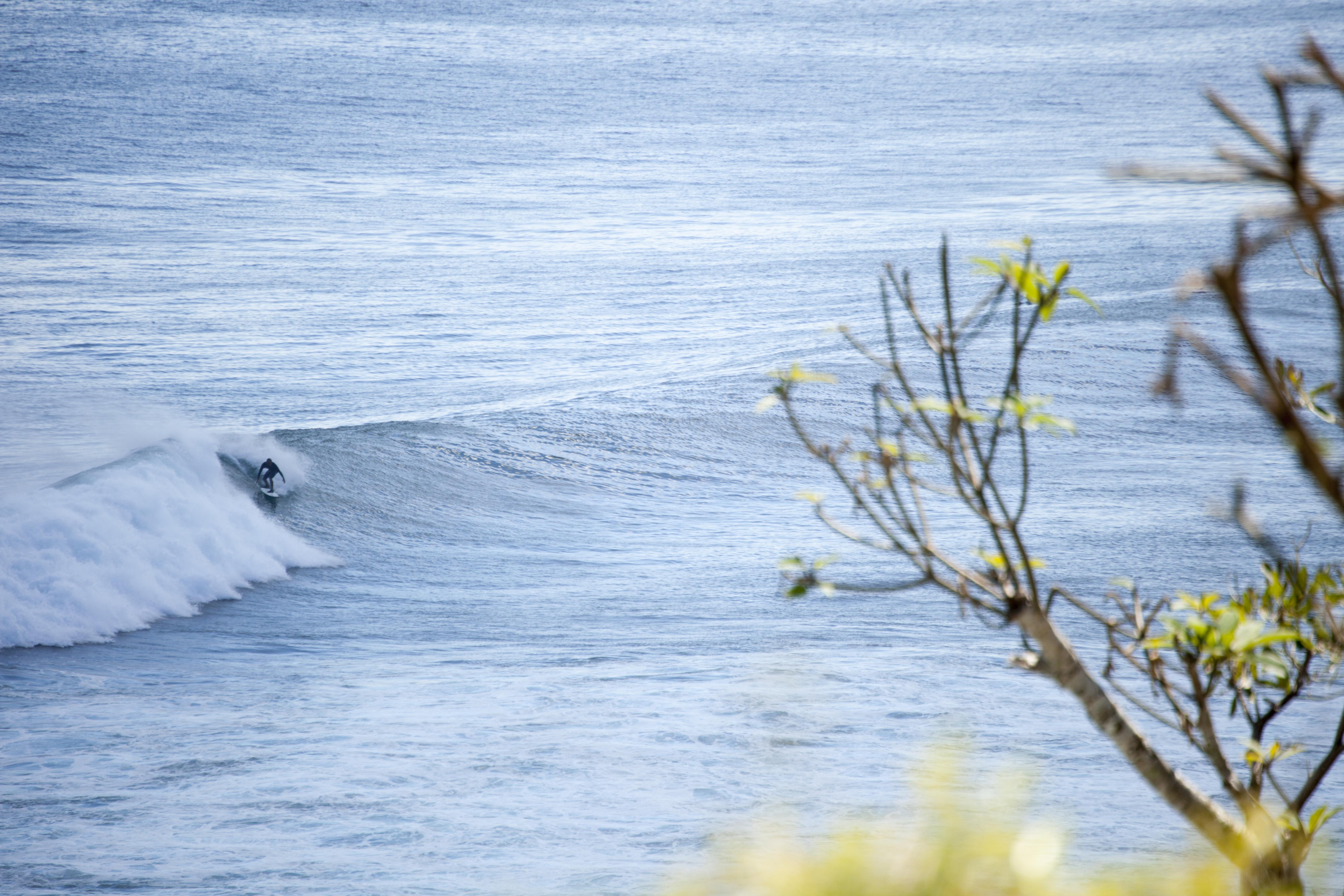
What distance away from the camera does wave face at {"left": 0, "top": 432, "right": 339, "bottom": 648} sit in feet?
22.4

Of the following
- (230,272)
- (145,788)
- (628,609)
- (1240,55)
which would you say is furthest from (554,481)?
(1240,55)

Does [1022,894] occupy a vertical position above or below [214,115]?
below

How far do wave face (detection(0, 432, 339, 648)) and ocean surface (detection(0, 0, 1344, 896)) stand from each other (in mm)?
33

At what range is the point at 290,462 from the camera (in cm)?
993

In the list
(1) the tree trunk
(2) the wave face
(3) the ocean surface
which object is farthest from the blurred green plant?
(2) the wave face

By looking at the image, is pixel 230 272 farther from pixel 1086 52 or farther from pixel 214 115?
pixel 1086 52

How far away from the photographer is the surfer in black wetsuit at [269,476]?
9.37 meters

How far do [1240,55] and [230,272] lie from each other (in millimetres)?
35069

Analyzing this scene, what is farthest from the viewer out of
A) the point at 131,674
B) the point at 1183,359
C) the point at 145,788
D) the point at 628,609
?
the point at 1183,359

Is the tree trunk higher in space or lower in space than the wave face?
higher

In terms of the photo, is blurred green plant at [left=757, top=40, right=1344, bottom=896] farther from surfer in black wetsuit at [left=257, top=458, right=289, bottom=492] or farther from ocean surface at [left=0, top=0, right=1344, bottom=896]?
surfer in black wetsuit at [left=257, top=458, right=289, bottom=492]

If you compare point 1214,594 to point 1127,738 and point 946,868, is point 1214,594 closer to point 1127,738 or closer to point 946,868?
point 1127,738

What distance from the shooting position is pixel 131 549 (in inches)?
303

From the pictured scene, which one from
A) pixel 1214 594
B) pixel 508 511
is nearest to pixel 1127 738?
pixel 1214 594
